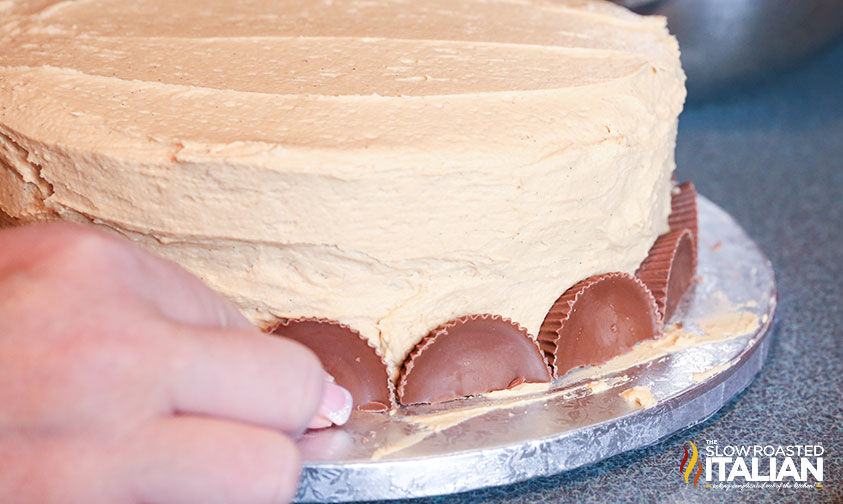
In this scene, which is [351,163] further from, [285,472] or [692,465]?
[692,465]

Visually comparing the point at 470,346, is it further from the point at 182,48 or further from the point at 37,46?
the point at 37,46

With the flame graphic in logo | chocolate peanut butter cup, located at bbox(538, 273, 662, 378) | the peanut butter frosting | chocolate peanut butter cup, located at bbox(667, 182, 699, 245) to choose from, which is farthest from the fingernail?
chocolate peanut butter cup, located at bbox(667, 182, 699, 245)

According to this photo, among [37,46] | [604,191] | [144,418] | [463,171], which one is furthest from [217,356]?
[37,46]

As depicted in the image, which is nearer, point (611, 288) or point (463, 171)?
point (463, 171)
